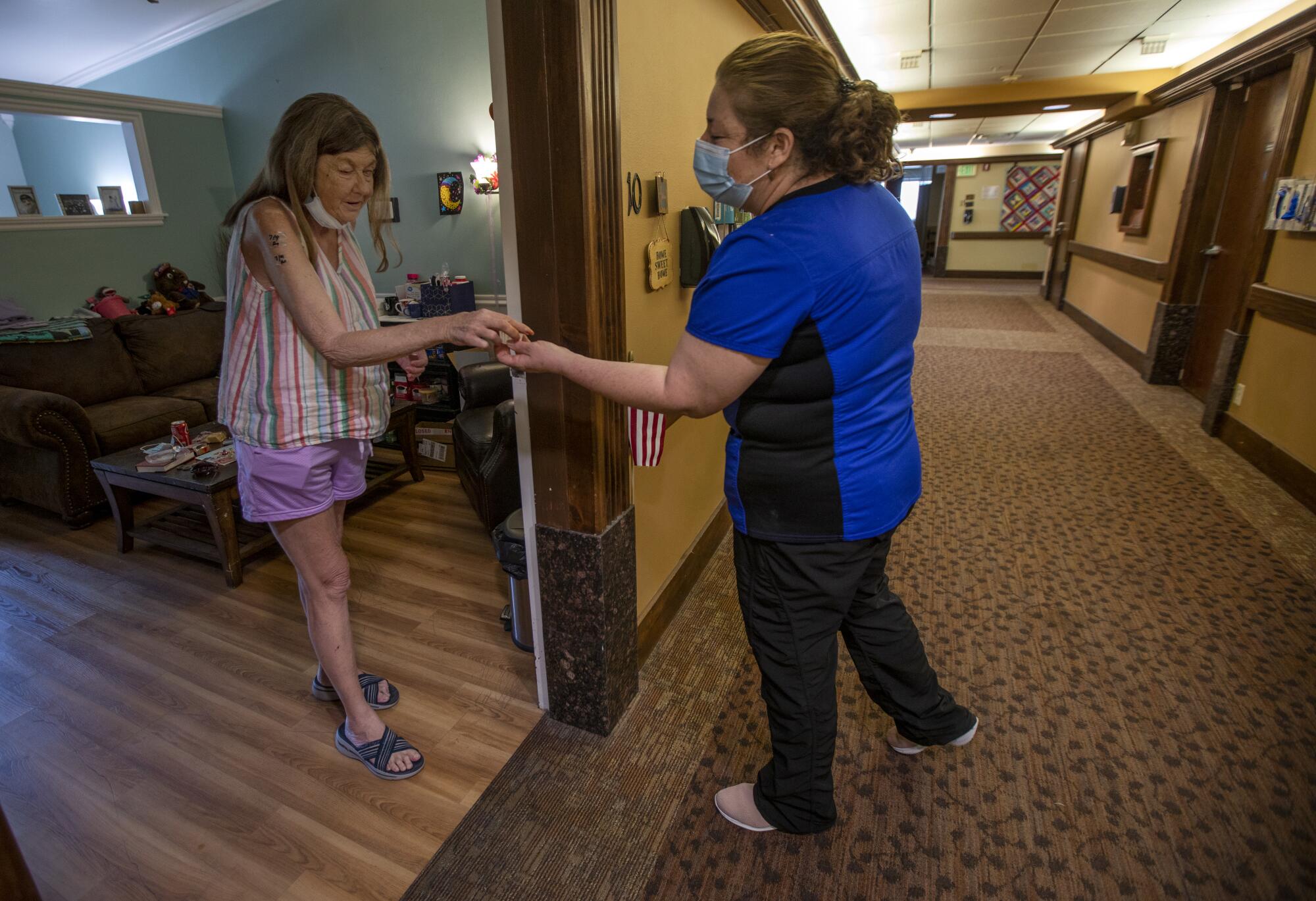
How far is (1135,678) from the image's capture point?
1.91 m

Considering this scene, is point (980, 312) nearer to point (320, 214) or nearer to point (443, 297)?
point (443, 297)

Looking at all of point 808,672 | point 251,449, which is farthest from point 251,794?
point 808,672

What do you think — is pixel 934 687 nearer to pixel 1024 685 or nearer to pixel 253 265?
pixel 1024 685

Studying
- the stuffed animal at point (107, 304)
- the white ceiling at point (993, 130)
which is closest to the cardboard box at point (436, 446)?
the stuffed animal at point (107, 304)

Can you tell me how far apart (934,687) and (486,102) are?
166 inches

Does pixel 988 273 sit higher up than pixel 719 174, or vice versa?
pixel 719 174

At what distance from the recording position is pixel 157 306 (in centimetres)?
436

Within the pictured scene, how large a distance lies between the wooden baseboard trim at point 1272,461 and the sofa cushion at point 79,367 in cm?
584

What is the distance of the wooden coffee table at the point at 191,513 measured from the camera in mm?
2469

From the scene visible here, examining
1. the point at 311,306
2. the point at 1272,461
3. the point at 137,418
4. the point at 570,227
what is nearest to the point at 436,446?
the point at 137,418

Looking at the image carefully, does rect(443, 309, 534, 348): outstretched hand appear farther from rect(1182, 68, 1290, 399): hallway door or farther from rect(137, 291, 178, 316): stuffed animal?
rect(1182, 68, 1290, 399): hallway door

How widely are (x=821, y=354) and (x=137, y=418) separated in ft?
12.0

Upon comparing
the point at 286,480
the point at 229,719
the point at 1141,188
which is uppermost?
the point at 1141,188

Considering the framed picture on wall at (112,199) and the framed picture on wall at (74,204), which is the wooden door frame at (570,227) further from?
the framed picture on wall at (112,199)
